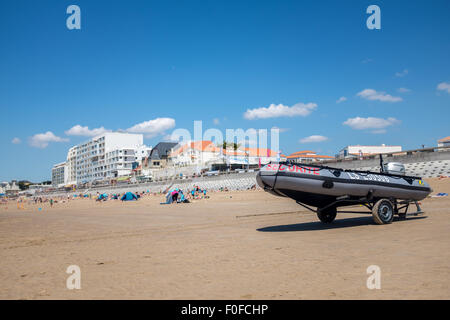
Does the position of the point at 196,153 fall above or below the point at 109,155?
below

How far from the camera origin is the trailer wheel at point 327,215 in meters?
11.9

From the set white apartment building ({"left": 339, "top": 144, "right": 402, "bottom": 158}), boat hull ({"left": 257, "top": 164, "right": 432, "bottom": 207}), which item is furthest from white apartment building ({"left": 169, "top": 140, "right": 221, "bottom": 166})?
boat hull ({"left": 257, "top": 164, "right": 432, "bottom": 207})

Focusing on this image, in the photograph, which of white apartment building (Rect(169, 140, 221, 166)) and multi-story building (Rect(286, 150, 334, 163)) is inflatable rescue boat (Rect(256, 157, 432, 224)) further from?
white apartment building (Rect(169, 140, 221, 166))

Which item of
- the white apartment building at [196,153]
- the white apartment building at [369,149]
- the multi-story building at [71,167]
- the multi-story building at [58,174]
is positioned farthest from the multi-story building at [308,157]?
the multi-story building at [58,174]

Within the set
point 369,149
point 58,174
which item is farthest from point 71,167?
point 369,149

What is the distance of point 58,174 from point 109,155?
237ft

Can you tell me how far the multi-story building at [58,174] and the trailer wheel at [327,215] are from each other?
17757cm

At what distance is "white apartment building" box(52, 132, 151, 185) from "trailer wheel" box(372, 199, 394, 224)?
110 m

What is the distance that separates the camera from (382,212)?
36.6ft

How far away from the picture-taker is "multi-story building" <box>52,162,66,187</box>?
566ft

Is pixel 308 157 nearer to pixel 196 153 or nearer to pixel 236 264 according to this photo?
pixel 196 153
